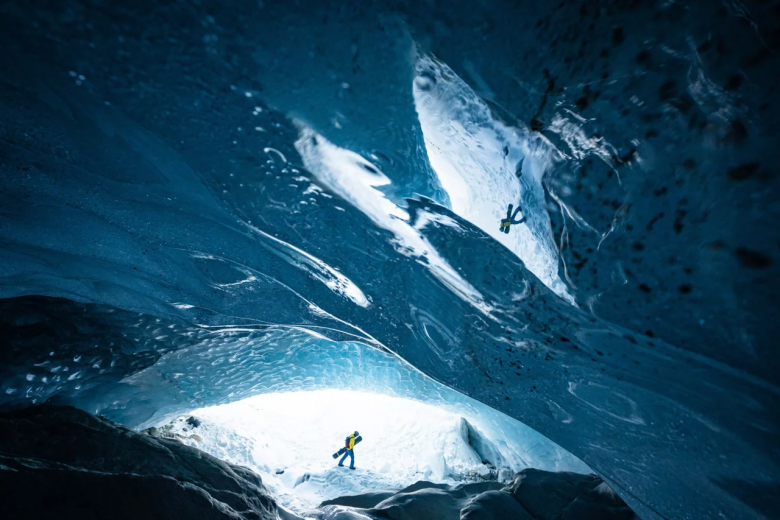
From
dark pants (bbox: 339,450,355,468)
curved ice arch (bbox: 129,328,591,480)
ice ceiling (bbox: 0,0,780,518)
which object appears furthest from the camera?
dark pants (bbox: 339,450,355,468)

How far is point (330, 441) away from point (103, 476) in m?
7.52

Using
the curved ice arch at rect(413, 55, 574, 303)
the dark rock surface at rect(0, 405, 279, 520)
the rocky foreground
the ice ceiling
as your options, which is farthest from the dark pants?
the curved ice arch at rect(413, 55, 574, 303)

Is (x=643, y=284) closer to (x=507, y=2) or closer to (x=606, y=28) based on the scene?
(x=606, y=28)

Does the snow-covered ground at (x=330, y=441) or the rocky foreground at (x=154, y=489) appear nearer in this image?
the rocky foreground at (x=154, y=489)

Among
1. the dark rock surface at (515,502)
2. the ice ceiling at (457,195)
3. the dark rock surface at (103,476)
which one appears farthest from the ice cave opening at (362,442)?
the ice ceiling at (457,195)

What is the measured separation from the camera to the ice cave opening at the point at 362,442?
22.2 feet

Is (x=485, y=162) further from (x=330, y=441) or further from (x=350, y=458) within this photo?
(x=330, y=441)

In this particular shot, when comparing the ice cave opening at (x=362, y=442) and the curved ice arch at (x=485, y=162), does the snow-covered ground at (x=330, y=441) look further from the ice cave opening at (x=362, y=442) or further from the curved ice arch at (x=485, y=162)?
the curved ice arch at (x=485, y=162)

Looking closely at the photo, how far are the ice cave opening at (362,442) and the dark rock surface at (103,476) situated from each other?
8.35ft

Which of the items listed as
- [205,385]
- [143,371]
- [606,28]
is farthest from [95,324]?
[606,28]

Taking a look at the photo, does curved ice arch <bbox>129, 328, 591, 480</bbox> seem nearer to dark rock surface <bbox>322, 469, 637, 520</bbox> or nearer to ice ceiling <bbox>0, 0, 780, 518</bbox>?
dark rock surface <bbox>322, 469, 637, 520</bbox>

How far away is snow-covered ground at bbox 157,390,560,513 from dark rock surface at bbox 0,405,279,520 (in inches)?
119

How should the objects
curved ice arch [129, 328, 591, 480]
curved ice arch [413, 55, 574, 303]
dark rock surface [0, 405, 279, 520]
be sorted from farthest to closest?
curved ice arch [129, 328, 591, 480] < dark rock surface [0, 405, 279, 520] < curved ice arch [413, 55, 574, 303]

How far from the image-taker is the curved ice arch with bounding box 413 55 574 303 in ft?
5.50
